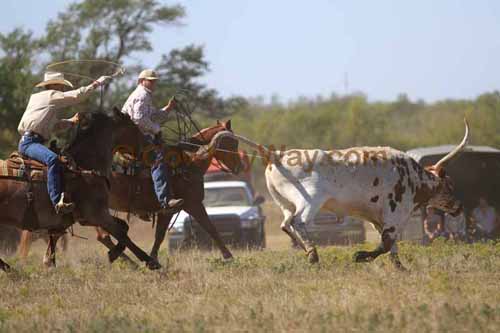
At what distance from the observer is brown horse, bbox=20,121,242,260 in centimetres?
1408

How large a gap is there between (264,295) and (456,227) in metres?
11.0

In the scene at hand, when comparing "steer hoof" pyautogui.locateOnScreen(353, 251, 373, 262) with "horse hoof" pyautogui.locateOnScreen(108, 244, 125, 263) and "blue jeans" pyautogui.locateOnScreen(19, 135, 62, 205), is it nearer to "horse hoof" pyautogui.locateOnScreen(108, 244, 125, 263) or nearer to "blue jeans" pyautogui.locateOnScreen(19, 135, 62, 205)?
"horse hoof" pyautogui.locateOnScreen(108, 244, 125, 263)

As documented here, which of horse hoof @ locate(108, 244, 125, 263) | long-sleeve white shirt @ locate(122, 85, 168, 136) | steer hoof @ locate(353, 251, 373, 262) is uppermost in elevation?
long-sleeve white shirt @ locate(122, 85, 168, 136)

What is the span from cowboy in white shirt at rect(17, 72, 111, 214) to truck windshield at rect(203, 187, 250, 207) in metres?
10.3

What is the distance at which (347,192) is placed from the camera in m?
12.3

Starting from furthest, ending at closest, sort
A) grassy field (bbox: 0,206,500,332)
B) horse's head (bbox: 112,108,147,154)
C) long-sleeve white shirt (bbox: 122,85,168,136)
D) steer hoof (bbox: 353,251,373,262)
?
long-sleeve white shirt (bbox: 122,85,168,136), horse's head (bbox: 112,108,147,154), steer hoof (bbox: 353,251,373,262), grassy field (bbox: 0,206,500,332)

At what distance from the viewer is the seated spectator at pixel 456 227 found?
19.7 metres

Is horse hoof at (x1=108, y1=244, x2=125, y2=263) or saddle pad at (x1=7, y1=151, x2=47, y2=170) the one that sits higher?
saddle pad at (x1=7, y1=151, x2=47, y2=170)

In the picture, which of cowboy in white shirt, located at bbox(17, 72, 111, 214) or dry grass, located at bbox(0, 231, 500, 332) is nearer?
dry grass, located at bbox(0, 231, 500, 332)

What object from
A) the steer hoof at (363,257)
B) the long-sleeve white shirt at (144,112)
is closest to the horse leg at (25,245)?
the long-sleeve white shirt at (144,112)

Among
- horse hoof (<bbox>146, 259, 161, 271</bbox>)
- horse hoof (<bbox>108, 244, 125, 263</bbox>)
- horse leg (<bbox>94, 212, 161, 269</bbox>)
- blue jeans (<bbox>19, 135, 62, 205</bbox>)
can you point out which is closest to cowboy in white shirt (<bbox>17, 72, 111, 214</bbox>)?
blue jeans (<bbox>19, 135, 62, 205</bbox>)

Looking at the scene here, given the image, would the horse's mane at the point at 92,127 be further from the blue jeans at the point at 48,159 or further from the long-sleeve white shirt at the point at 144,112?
the long-sleeve white shirt at the point at 144,112

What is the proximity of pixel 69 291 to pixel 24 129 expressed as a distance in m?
2.24

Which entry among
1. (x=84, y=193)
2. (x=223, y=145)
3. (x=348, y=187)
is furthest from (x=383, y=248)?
(x=223, y=145)
